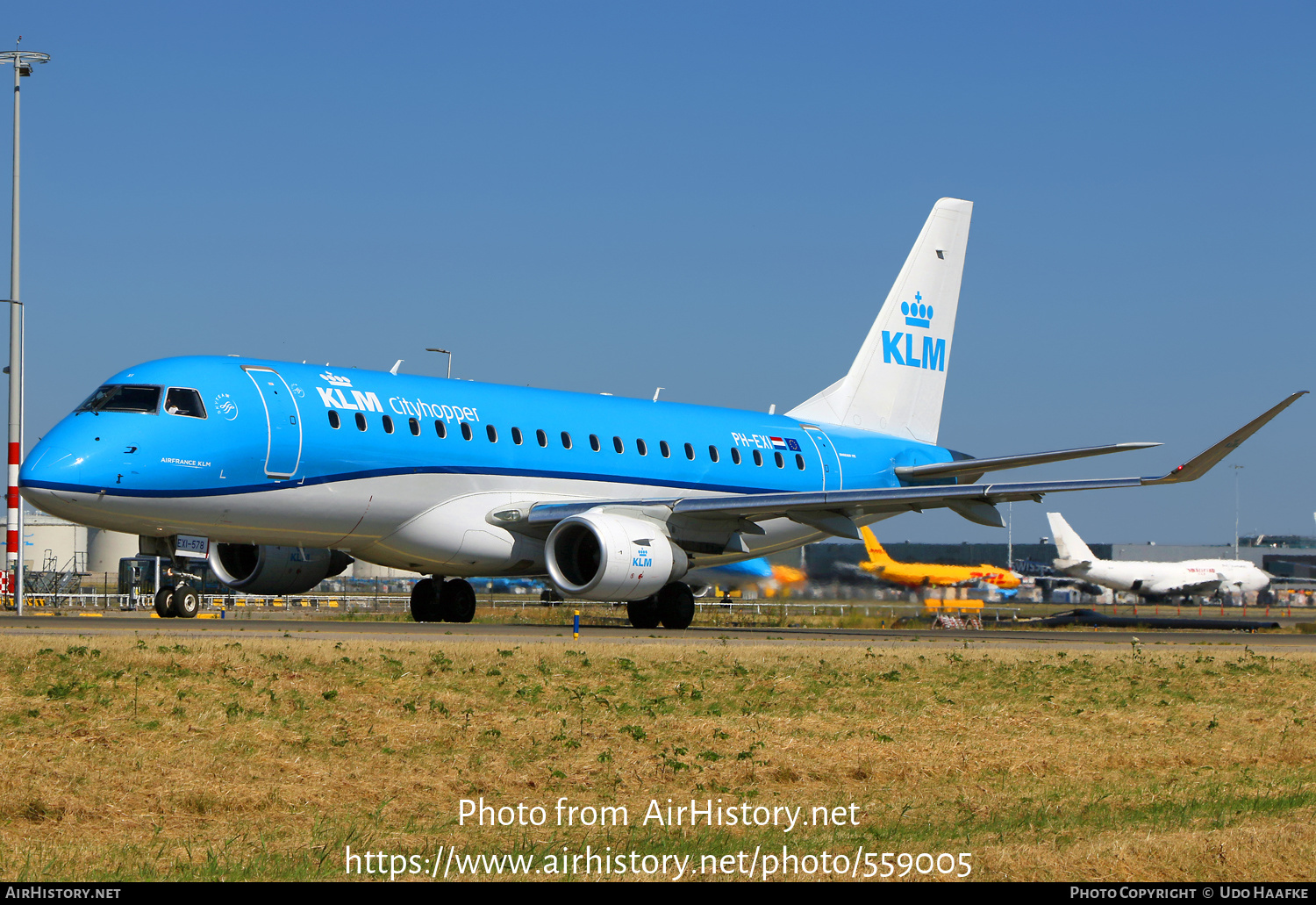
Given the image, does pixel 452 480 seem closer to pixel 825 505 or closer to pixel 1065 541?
pixel 825 505

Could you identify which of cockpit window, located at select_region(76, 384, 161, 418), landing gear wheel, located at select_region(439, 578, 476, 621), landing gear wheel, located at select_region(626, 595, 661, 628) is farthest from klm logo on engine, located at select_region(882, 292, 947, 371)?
cockpit window, located at select_region(76, 384, 161, 418)

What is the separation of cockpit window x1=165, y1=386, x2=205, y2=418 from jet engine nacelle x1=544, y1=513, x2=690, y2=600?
662 cm

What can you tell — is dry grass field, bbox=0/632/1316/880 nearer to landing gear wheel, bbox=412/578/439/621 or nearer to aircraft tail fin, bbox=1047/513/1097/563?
A: landing gear wheel, bbox=412/578/439/621

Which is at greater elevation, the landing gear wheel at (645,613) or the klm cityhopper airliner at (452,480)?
the klm cityhopper airliner at (452,480)

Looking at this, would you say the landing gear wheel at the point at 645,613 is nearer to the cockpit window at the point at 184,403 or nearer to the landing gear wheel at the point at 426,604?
the landing gear wheel at the point at 426,604

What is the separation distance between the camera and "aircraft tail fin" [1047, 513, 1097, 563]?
74625mm

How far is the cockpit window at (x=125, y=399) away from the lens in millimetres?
24016

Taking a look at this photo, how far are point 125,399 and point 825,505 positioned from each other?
499 inches

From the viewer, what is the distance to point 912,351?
126ft

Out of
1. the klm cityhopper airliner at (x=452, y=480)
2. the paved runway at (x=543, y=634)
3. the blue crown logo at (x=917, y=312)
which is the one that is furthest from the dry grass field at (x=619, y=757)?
the blue crown logo at (x=917, y=312)

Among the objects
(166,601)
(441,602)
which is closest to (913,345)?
(441,602)

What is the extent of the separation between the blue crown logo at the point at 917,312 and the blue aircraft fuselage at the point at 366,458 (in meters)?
7.40
